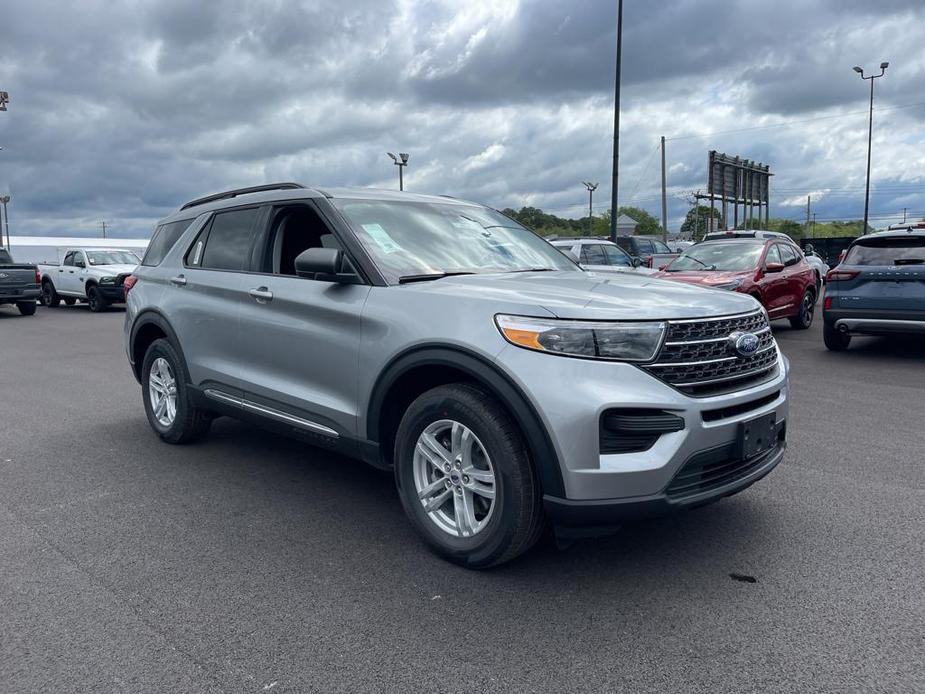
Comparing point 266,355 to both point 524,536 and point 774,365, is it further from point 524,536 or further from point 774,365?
point 774,365

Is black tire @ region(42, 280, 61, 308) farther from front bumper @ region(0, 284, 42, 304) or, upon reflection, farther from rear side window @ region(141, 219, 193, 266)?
rear side window @ region(141, 219, 193, 266)

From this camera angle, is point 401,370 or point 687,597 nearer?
point 687,597

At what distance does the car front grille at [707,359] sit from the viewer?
3.20 meters

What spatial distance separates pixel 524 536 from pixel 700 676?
2.93 feet

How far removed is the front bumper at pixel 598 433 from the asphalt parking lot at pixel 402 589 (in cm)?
47

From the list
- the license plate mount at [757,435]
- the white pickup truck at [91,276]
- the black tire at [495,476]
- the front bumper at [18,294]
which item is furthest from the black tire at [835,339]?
the front bumper at [18,294]

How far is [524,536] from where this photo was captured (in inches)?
129

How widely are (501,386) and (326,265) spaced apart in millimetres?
1197

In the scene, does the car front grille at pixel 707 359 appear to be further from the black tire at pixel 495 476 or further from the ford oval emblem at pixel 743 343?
the black tire at pixel 495 476

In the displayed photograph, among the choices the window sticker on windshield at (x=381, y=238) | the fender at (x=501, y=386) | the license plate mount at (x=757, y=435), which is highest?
the window sticker on windshield at (x=381, y=238)

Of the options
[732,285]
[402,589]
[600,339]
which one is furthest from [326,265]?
[732,285]

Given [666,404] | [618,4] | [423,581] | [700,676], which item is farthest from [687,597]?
[618,4]

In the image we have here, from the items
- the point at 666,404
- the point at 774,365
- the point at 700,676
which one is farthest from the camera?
the point at 774,365

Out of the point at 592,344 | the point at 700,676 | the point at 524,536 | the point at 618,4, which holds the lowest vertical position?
the point at 700,676
